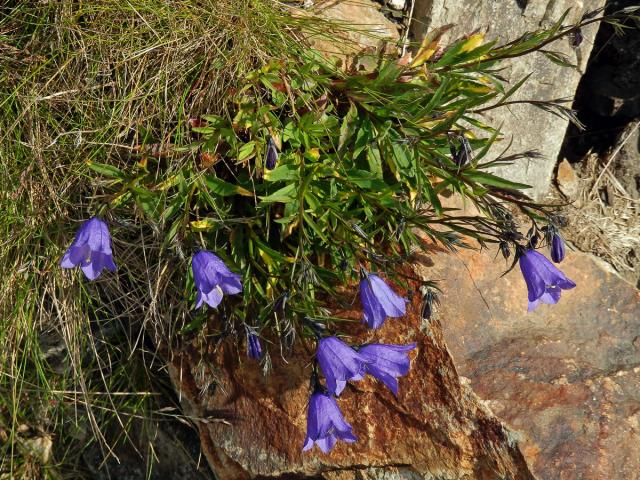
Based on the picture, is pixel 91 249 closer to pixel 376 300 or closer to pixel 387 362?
pixel 376 300

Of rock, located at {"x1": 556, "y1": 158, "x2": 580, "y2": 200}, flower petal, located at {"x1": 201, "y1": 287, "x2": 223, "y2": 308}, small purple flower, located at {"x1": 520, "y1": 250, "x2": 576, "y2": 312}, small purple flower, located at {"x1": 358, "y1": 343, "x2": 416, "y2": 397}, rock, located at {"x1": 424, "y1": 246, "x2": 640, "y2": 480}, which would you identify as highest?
small purple flower, located at {"x1": 520, "y1": 250, "x2": 576, "y2": 312}

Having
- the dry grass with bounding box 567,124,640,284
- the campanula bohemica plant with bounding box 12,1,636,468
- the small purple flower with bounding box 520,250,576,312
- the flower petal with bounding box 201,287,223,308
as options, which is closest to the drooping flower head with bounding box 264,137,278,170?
the campanula bohemica plant with bounding box 12,1,636,468

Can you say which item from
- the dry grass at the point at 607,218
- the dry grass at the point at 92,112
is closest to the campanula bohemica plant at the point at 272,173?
the dry grass at the point at 92,112

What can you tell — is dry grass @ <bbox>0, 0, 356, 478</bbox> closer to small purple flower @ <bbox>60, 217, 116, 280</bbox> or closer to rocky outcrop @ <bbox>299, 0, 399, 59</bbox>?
rocky outcrop @ <bbox>299, 0, 399, 59</bbox>

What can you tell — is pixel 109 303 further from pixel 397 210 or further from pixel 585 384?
pixel 585 384

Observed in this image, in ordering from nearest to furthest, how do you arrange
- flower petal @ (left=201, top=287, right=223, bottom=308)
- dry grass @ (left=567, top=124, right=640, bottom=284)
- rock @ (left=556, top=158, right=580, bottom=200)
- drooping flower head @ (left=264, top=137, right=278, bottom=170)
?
flower petal @ (left=201, top=287, right=223, bottom=308) < drooping flower head @ (left=264, top=137, right=278, bottom=170) < dry grass @ (left=567, top=124, right=640, bottom=284) < rock @ (left=556, top=158, right=580, bottom=200)

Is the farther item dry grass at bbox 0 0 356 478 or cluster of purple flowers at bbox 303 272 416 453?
dry grass at bbox 0 0 356 478
